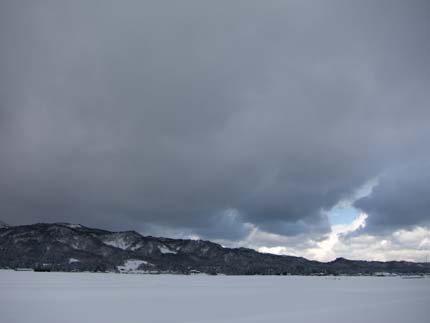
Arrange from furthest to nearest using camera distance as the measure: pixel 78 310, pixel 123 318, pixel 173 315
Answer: pixel 78 310 → pixel 173 315 → pixel 123 318

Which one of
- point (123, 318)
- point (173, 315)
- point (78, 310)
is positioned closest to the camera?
point (123, 318)

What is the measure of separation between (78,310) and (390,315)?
1279 inches

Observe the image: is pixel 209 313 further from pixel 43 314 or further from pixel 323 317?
pixel 43 314

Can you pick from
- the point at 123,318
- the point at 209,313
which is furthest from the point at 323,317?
the point at 123,318

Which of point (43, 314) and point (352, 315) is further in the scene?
point (352, 315)

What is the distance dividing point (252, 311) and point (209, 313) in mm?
5652

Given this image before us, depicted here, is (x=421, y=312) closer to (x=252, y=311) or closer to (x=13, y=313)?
(x=252, y=311)

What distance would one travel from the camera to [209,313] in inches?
1604

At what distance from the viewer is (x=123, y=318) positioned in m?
Answer: 36.9

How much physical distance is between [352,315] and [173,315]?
59.6 feet

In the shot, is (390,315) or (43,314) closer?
(43,314)

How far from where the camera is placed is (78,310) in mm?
42062

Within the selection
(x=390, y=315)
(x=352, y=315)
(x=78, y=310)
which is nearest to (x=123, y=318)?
(x=78, y=310)

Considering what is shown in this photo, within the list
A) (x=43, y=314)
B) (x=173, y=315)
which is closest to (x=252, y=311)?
(x=173, y=315)
